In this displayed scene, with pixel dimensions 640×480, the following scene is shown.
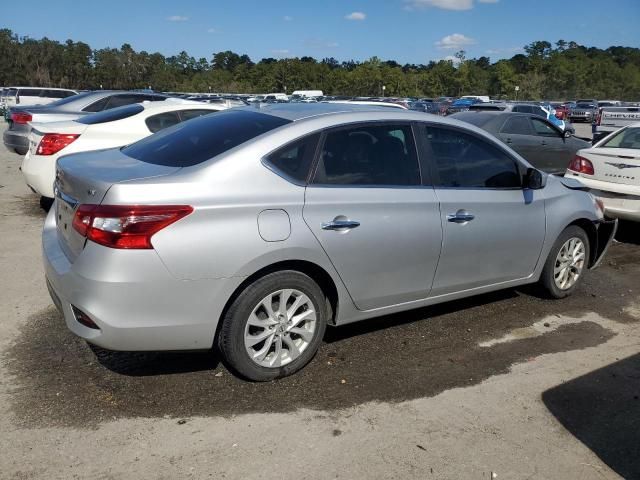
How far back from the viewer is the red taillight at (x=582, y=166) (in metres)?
7.60

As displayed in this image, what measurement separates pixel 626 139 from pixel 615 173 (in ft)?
3.01

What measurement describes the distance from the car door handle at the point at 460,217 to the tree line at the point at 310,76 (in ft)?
257

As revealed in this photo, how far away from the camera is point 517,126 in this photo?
11.9 metres

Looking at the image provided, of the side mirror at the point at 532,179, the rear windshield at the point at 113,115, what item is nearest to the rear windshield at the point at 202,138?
the side mirror at the point at 532,179

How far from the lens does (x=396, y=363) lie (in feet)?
13.1

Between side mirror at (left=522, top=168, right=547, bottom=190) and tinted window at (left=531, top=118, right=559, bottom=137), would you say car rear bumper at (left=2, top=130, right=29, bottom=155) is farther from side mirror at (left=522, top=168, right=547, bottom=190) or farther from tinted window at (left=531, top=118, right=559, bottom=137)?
tinted window at (left=531, top=118, right=559, bottom=137)

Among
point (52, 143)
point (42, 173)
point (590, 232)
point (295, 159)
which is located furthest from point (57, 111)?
point (590, 232)

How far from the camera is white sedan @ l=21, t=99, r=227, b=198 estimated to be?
24.2 ft

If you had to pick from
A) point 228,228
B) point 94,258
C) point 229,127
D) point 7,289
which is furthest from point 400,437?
point 7,289

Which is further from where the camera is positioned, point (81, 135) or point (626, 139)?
point (626, 139)

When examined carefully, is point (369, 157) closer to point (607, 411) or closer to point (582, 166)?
point (607, 411)

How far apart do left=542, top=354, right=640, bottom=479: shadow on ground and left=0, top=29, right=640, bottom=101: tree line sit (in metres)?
78.8

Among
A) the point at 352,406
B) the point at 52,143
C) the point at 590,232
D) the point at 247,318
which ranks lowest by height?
the point at 352,406

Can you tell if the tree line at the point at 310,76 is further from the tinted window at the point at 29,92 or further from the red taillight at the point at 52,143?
the red taillight at the point at 52,143
